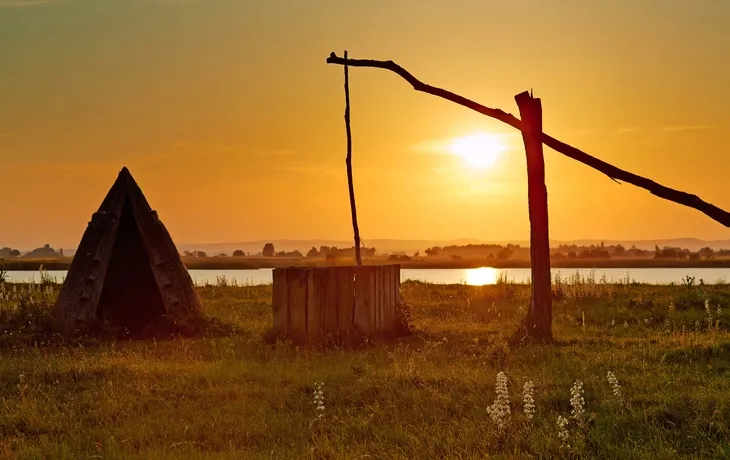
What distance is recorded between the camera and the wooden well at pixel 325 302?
1337cm

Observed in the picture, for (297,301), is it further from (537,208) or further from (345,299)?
(537,208)

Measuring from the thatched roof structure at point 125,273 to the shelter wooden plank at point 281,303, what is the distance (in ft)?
7.37

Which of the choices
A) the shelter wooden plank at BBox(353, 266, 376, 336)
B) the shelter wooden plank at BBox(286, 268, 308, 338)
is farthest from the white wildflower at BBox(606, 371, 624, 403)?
the shelter wooden plank at BBox(286, 268, 308, 338)

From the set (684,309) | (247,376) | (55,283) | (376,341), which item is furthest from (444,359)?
(55,283)

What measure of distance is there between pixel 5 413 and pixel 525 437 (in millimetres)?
5800

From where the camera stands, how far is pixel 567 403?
28.0 feet

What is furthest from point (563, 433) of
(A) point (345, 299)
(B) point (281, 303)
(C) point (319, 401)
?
(B) point (281, 303)

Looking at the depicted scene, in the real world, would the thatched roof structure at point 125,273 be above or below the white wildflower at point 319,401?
above

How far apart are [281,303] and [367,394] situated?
4.84 meters

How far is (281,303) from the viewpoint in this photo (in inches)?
536

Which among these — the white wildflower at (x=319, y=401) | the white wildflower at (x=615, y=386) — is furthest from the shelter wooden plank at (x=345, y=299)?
the white wildflower at (x=615, y=386)

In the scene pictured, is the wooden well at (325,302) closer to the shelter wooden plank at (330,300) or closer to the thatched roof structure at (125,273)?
the shelter wooden plank at (330,300)

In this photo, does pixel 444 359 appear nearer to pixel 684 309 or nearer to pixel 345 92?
pixel 345 92

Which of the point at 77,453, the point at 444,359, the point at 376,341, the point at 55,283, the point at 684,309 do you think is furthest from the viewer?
the point at 55,283
